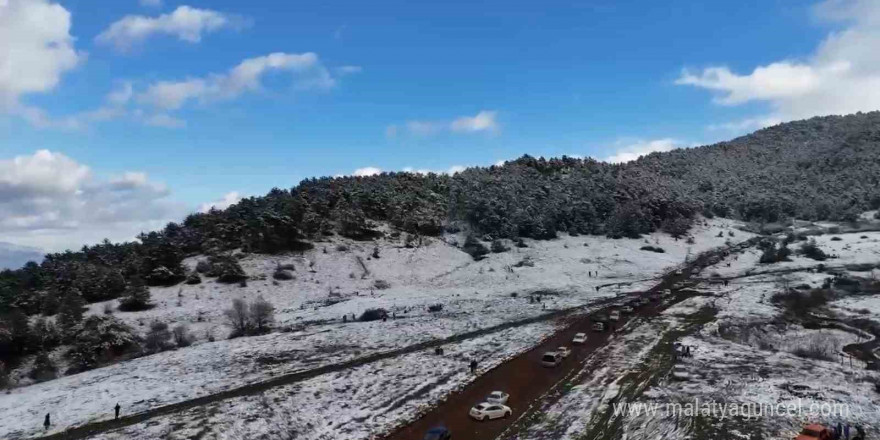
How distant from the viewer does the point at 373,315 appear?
56.9 m

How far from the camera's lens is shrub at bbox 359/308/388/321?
5638 centimetres

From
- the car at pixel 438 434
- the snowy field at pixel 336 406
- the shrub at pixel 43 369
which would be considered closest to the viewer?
the car at pixel 438 434

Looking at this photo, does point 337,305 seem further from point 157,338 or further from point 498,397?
point 498,397

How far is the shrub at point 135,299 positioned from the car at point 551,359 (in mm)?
43016

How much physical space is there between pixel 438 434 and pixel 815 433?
16.6 metres

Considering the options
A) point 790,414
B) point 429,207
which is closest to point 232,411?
point 790,414

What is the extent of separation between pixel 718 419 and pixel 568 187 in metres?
95.2

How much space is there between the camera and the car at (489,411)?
29219 mm

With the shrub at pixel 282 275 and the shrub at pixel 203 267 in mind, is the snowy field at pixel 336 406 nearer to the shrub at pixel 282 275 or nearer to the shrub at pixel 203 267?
the shrub at pixel 282 275

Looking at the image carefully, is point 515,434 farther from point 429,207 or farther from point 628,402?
point 429,207

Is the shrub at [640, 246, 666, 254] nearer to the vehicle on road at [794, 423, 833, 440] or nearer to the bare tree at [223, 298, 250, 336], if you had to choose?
the bare tree at [223, 298, 250, 336]

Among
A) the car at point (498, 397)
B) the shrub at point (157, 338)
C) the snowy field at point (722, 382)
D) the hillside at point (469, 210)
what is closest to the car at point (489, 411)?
the car at point (498, 397)

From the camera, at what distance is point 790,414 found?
88.3 feet

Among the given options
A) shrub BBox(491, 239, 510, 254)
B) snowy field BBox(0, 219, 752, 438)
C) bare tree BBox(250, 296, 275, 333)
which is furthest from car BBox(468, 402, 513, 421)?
shrub BBox(491, 239, 510, 254)
